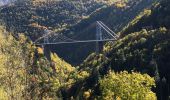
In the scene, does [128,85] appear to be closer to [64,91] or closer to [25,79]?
[25,79]

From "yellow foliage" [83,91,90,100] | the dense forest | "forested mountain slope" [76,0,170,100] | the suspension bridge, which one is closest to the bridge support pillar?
the suspension bridge

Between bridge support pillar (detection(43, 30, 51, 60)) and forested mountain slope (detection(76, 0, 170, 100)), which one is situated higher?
forested mountain slope (detection(76, 0, 170, 100))

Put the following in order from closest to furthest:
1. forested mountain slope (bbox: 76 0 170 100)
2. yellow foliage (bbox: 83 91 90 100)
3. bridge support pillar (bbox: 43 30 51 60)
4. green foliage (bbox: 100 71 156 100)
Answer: green foliage (bbox: 100 71 156 100) < forested mountain slope (bbox: 76 0 170 100) < yellow foliage (bbox: 83 91 90 100) < bridge support pillar (bbox: 43 30 51 60)

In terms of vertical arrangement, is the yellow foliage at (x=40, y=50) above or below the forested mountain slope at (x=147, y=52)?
below

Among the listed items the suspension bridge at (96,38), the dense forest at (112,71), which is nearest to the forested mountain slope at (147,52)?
the dense forest at (112,71)

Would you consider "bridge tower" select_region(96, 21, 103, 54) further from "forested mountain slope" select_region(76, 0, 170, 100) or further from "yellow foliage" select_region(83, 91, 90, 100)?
"yellow foliage" select_region(83, 91, 90, 100)

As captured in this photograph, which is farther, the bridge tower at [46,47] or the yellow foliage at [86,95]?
the bridge tower at [46,47]

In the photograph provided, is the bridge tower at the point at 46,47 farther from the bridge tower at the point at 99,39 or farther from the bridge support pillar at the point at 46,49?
the bridge tower at the point at 99,39

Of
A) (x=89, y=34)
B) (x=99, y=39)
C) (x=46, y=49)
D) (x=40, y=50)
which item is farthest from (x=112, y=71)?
(x=89, y=34)
